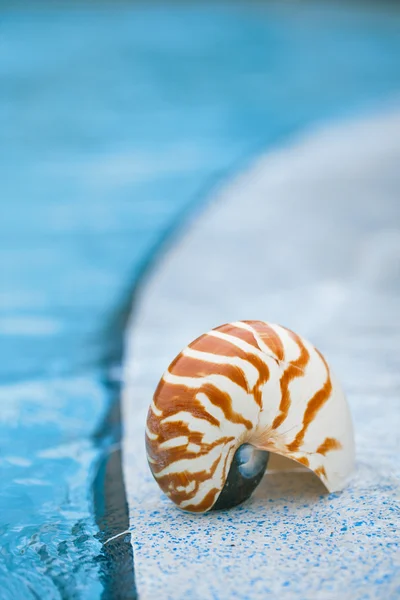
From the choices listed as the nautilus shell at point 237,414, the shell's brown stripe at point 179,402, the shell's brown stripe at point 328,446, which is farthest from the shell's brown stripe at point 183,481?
the shell's brown stripe at point 328,446

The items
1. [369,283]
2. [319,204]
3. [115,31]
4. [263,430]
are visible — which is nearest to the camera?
[263,430]

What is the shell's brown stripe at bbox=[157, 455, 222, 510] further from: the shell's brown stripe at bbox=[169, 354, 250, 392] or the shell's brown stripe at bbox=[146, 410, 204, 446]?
the shell's brown stripe at bbox=[169, 354, 250, 392]

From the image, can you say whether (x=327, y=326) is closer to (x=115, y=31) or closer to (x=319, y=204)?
(x=319, y=204)

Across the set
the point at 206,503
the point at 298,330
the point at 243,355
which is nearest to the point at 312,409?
the point at 243,355

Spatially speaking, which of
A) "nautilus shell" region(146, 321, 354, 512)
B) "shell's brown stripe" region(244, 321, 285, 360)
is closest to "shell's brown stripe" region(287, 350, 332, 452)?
"nautilus shell" region(146, 321, 354, 512)

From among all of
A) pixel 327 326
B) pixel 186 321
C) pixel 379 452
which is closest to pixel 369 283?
pixel 327 326

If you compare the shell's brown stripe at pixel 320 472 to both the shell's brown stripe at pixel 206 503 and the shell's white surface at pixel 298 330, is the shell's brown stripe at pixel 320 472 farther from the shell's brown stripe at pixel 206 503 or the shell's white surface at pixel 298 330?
the shell's brown stripe at pixel 206 503

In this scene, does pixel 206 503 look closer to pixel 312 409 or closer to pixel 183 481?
pixel 183 481
